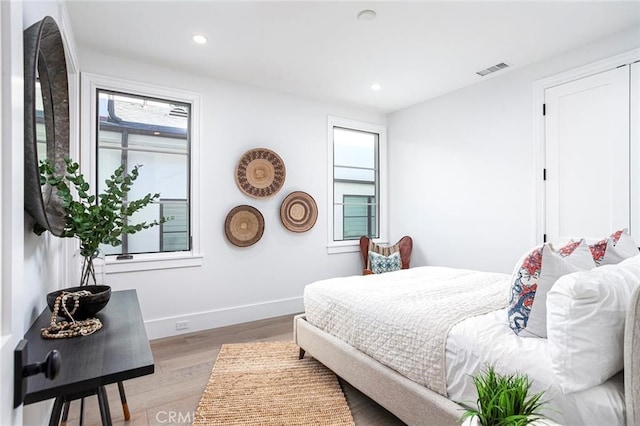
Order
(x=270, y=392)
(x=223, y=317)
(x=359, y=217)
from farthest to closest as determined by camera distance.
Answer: (x=359, y=217) < (x=223, y=317) < (x=270, y=392)

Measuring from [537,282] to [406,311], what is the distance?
0.66 m

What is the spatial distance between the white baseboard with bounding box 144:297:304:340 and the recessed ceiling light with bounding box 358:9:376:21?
2975mm

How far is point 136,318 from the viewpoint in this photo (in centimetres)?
147

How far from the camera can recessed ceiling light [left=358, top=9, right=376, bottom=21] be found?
2.38 meters

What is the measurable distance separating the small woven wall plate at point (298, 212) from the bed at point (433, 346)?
146 cm

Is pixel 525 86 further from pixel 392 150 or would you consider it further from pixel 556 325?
pixel 556 325

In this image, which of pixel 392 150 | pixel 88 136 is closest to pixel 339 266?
pixel 392 150

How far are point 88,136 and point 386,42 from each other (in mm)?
2724

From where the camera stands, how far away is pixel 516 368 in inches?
51.4

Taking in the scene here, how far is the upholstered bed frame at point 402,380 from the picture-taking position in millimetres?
1101

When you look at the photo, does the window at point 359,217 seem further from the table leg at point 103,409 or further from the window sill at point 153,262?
the table leg at point 103,409

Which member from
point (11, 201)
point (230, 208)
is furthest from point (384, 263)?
point (11, 201)

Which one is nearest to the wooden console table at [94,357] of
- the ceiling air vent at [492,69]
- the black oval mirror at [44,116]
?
the black oval mirror at [44,116]

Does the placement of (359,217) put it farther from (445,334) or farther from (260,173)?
(445,334)
